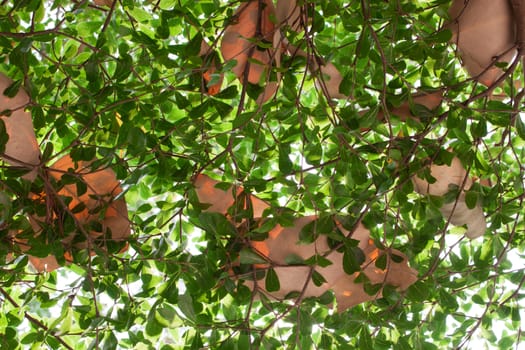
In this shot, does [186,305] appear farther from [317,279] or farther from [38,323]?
[38,323]

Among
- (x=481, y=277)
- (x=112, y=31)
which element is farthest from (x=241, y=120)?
(x=481, y=277)

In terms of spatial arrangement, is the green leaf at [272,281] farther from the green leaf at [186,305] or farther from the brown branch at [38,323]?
the brown branch at [38,323]

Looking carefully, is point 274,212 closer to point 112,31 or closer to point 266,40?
point 266,40

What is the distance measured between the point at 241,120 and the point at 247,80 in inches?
3.6

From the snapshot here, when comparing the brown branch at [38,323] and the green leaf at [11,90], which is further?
the brown branch at [38,323]

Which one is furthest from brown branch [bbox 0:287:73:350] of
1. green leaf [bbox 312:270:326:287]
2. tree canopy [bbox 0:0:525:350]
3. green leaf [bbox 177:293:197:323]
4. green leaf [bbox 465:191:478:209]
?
green leaf [bbox 465:191:478:209]

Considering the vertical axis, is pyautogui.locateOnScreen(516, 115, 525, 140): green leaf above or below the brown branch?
above

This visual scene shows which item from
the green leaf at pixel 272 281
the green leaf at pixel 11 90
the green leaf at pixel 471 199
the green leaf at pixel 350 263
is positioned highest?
the green leaf at pixel 11 90

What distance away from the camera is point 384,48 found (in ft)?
3.01

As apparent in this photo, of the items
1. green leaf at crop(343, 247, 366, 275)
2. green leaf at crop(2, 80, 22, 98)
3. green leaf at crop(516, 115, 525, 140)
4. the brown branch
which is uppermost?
green leaf at crop(516, 115, 525, 140)

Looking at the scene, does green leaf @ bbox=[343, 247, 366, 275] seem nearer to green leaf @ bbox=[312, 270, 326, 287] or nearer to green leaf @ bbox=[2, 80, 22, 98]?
green leaf @ bbox=[312, 270, 326, 287]

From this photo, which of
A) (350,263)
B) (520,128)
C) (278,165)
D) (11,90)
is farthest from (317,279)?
(11,90)

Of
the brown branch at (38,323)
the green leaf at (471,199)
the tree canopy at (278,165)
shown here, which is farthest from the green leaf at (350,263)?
the brown branch at (38,323)

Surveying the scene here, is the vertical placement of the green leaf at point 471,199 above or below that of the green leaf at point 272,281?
above
